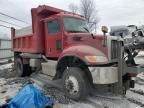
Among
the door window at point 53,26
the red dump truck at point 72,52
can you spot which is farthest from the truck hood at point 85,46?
the door window at point 53,26

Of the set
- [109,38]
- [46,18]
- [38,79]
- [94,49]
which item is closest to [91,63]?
[94,49]

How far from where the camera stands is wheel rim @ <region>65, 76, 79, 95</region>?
236 inches

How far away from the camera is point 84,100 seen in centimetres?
610

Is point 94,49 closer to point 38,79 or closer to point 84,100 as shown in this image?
point 84,100

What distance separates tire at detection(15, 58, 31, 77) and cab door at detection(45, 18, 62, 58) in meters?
2.56

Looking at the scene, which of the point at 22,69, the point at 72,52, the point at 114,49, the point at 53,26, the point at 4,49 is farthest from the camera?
the point at 4,49

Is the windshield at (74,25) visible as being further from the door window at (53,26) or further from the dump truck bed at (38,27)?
the dump truck bed at (38,27)

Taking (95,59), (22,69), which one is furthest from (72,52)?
(22,69)

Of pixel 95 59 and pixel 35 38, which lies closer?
pixel 95 59

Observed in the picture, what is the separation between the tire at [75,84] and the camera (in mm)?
5824

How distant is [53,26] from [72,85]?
2.30 metres

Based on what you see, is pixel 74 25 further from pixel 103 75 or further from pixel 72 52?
pixel 103 75

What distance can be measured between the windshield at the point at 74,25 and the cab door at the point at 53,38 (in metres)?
0.26

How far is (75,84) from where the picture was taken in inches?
236
